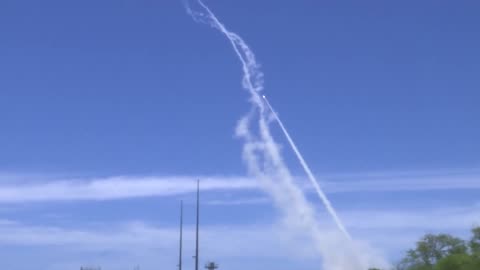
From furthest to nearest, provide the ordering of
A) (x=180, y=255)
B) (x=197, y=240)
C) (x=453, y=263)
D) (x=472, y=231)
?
(x=472, y=231) → (x=453, y=263) → (x=180, y=255) → (x=197, y=240)

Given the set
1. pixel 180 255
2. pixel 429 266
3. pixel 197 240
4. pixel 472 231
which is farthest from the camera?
pixel 429 266

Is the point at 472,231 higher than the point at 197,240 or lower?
higher

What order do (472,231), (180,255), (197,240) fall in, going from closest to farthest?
(197,240), (180,255), (472,231)

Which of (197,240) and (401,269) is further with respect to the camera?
(401,269)

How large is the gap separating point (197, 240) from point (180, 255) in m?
9.03

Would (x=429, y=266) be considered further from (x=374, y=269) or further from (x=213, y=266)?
(x=213, y=266)

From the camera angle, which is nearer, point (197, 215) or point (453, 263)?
point (197, 215)

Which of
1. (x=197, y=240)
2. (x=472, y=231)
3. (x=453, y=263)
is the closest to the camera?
(x=197, y=240)

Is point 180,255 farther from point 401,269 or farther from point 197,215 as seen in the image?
point 401,269

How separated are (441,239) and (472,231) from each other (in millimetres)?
10611

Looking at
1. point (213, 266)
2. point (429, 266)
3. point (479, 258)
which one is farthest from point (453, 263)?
point (213, 266)

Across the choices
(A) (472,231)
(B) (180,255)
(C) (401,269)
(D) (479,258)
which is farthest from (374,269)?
(B) (180,255)

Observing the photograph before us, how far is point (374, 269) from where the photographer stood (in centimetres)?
11706

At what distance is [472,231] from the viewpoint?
103312 mm
